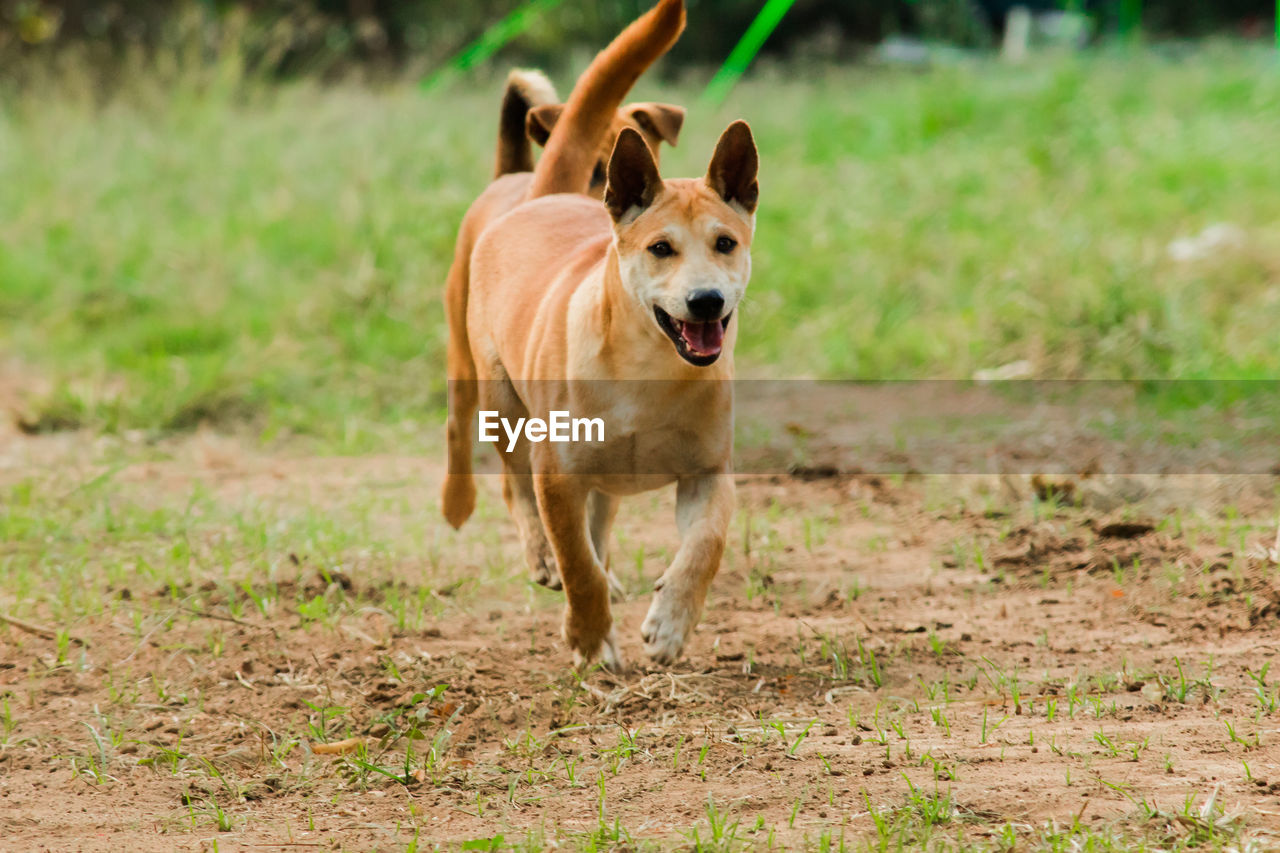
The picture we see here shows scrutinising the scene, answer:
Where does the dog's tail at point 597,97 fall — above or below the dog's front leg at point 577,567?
above

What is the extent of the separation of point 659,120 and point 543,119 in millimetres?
416

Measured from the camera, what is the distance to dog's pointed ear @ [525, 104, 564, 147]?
504 cm

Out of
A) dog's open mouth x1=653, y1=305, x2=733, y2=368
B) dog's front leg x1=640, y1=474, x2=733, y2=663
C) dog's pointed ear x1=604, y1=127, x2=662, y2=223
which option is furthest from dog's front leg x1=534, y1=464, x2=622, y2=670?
dog's pointed ear x1=604, y1=127, x2=662, y2=223

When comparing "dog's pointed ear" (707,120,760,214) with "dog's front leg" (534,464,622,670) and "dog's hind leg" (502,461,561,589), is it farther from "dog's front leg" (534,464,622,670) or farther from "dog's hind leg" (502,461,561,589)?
"dog's hind leg" (502,461,561,589)

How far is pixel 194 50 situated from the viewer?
13.0 meters

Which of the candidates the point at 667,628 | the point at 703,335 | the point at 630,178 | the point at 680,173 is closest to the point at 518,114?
the point at 630,178

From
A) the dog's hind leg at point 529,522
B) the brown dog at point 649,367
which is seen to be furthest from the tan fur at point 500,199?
the brown dog at point 649,367

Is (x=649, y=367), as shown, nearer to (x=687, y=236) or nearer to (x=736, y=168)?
(x=687, y=236)

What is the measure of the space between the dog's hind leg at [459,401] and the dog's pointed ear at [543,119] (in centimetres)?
48

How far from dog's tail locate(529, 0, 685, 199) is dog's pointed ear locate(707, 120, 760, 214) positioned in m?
0.73

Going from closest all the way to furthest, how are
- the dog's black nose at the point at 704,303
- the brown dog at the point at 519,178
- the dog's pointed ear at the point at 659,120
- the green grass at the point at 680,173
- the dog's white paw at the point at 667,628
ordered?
the dog's black nose at the point at 704,303 < the dog's white paw at the point at 667,628 < the brown dog at the point at 519,178 < the dog's pointed ear at the point at 659,120 < the green grass at the point at 680,173

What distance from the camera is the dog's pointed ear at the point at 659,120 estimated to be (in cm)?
508

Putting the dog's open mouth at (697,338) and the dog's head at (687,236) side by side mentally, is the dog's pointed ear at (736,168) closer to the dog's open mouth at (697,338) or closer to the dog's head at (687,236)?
the dog's head at (687,236)

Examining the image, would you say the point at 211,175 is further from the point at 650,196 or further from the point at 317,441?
the point at 650,196
